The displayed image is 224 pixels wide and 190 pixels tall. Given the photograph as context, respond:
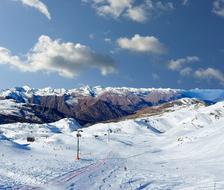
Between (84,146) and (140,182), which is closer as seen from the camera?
(140,182)

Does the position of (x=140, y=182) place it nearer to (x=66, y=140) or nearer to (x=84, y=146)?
(x=84, y=146)

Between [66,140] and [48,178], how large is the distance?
197 ft

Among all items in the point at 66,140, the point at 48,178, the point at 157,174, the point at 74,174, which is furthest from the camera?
the point at 66,140

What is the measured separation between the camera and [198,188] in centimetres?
A: 3662

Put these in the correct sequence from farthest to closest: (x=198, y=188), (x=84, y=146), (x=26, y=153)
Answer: (x=84, y=146) → (x=26, y=153) → (x=198, y=188)

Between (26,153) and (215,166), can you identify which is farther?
(26,153)

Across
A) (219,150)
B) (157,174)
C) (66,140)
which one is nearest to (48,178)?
(157,174)

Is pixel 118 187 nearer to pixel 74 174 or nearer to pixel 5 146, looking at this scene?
pixel 74 174

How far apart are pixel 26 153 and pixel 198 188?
34216mm

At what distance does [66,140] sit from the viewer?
101 metres

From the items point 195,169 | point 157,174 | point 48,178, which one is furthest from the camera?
point 195,169

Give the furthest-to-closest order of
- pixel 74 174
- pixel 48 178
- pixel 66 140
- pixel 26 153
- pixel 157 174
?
pixel 66 140
pixel 26 153
pixel 157 174
pixel 74 174
pixel 48 178

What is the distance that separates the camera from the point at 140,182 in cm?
4153

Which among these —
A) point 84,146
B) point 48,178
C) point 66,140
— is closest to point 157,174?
point 48,178
